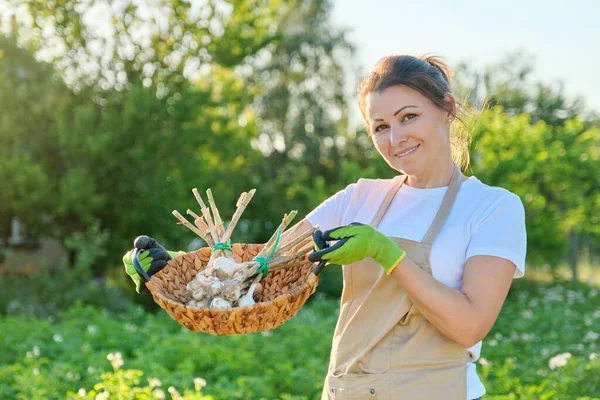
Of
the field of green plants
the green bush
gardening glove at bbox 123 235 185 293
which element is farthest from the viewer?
the green bush

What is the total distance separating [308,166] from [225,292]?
64.8 feet

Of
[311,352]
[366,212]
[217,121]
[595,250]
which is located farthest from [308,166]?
[366,212]

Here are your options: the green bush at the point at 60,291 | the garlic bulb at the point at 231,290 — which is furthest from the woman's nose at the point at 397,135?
the green bush at the point at 60,291

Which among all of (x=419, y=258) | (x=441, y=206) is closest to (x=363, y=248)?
(x=419, y=258)

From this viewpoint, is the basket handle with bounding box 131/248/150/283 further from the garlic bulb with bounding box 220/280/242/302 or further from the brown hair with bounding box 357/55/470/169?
the brown hair with bounding box 357/55/470/169

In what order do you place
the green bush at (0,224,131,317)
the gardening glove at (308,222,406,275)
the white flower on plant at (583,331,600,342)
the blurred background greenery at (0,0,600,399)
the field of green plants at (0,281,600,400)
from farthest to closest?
1. the blurred background greenery at (0,0,600,399)
2. the green bush at (0,224,131,317)
3. the white flower on plant at (583,331,600,342)
4. the field of green plants at (0,281,600,400)
5. the gardening glove at (308,222,406,275)

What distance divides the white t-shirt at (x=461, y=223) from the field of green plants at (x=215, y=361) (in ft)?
4.63

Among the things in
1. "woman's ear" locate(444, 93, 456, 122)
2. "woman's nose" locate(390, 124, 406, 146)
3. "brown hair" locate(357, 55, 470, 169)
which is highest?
"brown hair" locate(357, 55, 470, 169)

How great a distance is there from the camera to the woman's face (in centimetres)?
197

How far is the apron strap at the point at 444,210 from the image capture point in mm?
1935

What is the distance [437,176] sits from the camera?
2.06 meters

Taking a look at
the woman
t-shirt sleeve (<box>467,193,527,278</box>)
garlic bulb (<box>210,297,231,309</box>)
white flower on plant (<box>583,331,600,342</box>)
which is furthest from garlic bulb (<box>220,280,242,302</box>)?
white flower on plant (<box>583,331,600,342</box>)

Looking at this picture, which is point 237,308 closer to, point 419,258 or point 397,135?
point 419,258

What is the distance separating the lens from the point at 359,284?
6.68 feet
